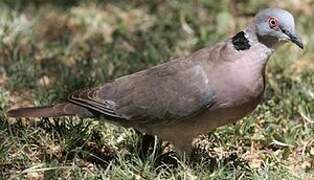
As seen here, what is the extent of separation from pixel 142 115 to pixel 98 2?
311 cm

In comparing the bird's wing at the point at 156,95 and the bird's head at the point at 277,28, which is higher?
the bird's head at the point at 277,28

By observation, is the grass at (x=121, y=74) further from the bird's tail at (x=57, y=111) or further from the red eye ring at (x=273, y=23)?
the red eye ring at (x=273, y=23)

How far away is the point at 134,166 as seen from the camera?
15.0 feet

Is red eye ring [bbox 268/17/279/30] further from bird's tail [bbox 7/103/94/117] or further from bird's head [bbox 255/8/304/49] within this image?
bird's tail [bbox 7/103/94/117]

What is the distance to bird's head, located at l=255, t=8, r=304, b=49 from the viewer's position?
4.39 metres

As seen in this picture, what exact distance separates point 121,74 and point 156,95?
67.0 inches

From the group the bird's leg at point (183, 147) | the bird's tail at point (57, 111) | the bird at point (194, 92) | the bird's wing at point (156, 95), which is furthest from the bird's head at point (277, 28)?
the bird's tail at point (57, 111)

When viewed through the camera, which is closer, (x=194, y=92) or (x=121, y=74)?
(x=194, y=92)

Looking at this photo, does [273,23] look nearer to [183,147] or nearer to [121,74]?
[183,147]

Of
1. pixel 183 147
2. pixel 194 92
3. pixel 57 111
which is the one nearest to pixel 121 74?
pixel 57 111

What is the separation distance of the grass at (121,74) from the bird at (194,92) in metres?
0.19

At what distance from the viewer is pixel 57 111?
4.72 m

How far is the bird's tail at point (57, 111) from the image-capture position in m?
4.71

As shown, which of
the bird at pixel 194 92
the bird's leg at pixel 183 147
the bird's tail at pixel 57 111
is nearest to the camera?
the bird at pixel 194 92
